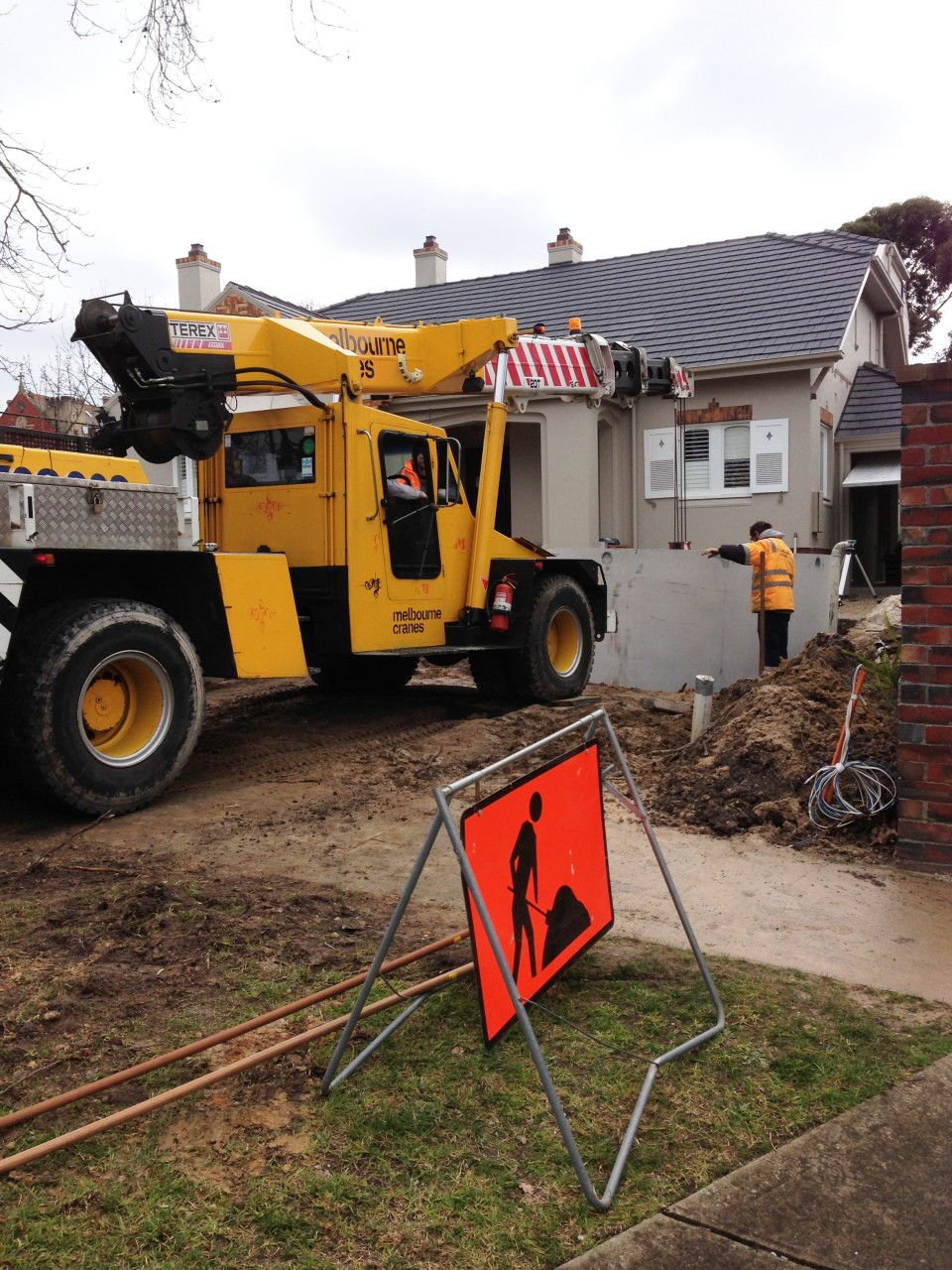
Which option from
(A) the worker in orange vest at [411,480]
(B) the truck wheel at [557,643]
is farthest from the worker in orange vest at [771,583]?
(A) the worker in orange vest at [411,480]

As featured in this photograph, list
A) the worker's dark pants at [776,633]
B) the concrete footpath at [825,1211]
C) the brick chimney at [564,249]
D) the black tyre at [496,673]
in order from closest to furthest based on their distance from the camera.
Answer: the concrete footpath at [825,1211]
the black tyre at [496,673]
the worker's dark pants at [776,633]
the brick chimney at [564,249]

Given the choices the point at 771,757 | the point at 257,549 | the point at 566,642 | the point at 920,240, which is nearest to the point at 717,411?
the point at 566,642

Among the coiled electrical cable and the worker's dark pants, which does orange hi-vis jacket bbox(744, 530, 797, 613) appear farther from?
the coiled electrical cable

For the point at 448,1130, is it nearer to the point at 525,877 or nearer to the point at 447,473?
the point at 525,877

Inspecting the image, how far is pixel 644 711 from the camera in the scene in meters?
10.0

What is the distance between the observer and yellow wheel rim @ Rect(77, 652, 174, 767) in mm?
6621

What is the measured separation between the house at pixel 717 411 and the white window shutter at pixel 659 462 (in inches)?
1.0

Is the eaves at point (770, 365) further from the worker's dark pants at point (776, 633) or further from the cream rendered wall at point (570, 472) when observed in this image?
the worker's dark pants at point (776, 633)

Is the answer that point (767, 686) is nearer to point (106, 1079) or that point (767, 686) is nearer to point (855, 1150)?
point (855, 1150)

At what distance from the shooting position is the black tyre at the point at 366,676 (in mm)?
10719

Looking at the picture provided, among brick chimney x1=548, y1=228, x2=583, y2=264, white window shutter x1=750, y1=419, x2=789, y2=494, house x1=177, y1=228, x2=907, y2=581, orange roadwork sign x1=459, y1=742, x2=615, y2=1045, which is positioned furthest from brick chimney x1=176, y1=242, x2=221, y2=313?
orange roadwork sign x1=459, y1=742, x2=615, y2=1045

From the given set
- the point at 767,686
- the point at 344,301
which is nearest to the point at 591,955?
the point at 767,686

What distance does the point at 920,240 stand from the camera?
127 ft

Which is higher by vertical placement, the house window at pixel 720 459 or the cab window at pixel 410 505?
the house window at pixel 720 459
